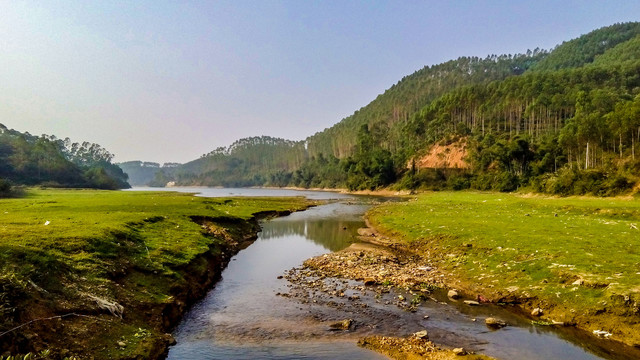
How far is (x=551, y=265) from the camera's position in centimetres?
2038

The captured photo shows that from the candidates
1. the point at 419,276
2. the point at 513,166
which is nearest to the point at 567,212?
the point at 419,276

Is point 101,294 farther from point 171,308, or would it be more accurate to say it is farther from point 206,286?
point 206,286

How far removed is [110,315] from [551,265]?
75.1 feet

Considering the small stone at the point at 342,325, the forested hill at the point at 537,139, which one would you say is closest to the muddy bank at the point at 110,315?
the small stone at the point at 342,325

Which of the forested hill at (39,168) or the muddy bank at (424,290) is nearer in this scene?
the muddy bank at (424,290)

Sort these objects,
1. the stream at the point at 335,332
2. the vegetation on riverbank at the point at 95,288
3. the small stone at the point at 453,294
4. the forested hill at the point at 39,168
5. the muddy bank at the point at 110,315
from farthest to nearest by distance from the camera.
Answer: the forested hill at the point at 39,168, the small stone at the point at 453,294, the stream at the point at 335,332, the vegetation on riverbank at the point at 95,288, the muddy bank at the point at 110,315

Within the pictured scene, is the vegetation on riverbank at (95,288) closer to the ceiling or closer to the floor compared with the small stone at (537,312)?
closer to the ceiling

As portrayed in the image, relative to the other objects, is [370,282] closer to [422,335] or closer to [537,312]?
[422,335]

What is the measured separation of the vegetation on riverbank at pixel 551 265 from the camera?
50.7ft

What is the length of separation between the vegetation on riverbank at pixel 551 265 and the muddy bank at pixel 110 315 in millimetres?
16495

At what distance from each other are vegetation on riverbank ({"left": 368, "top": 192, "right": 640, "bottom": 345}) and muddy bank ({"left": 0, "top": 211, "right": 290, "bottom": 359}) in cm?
1649

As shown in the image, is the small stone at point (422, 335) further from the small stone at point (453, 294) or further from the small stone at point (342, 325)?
the small stone at point (453, 294)

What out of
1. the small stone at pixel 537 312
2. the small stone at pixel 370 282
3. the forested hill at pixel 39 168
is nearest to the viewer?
the small stone at pixel 537 312

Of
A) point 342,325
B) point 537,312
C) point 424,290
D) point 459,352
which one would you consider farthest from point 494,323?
point 342,325
